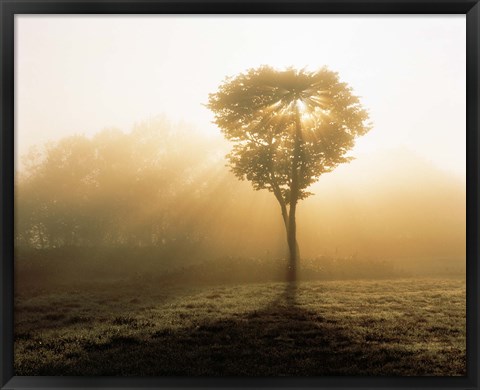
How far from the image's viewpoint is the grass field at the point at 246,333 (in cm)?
768

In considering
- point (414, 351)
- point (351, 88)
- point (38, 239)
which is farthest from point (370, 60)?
point (38, 239)

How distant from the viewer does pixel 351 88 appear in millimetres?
23125

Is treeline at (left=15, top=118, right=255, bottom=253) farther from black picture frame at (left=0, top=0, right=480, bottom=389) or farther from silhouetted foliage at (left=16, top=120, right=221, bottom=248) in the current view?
black picture frame at (left=0, top=0, right=480, bottom=389)

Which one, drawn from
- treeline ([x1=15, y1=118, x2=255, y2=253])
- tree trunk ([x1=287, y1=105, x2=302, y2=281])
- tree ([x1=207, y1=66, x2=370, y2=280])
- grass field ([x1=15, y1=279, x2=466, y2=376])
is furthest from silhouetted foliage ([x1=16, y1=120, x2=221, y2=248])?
grass field ([x1=15, y1=279, x2=466, y2=376])

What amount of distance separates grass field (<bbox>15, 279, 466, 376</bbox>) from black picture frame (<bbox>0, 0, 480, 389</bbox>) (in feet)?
5.08

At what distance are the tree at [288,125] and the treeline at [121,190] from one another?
901 cm

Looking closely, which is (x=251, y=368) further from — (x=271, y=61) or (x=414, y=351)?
(x=271, y=61)

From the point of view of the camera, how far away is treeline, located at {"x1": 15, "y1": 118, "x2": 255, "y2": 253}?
3198cm

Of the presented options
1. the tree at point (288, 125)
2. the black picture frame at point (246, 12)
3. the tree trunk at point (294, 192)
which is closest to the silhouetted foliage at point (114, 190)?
the tree at point (288, 125)

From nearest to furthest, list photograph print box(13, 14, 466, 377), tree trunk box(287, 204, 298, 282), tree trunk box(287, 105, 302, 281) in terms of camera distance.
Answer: photograph print box(13, 14, 466, 377)
tree trunk box(287, 204, 298, 282)
tree trunk box(287, 105, 302, 281)

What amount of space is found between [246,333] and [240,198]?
2264 centimetres

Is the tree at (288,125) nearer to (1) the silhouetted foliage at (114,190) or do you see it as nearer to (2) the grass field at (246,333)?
(2) the grass field at (246,333)

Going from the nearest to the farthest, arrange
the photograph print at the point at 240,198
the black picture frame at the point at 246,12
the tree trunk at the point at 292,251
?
the black picture frame at the point at 246,12 < the photograph print at the point at 240,198 < the tree trunk at the point at 292,251

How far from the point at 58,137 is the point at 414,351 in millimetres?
32102
